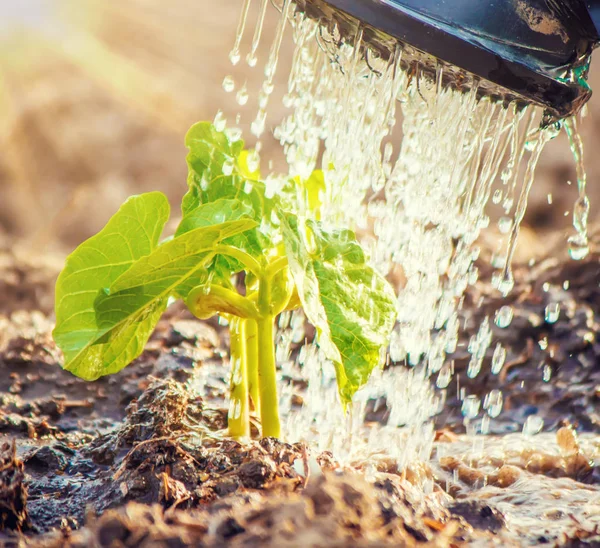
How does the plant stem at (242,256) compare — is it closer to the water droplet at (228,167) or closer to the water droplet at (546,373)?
the water droplet at (228,167)

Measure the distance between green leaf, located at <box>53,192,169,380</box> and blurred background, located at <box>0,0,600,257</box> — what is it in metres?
1.59

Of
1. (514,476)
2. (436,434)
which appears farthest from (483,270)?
(514,476)

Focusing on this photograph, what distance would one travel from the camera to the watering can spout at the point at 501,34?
0.71m

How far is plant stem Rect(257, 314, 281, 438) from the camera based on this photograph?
86cm

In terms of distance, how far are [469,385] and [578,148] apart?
0.77 meters

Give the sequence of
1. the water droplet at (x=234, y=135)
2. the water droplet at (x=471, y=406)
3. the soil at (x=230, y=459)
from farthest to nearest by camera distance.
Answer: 1. the water droplet at (x=471, y=406)
2. the water droplet at (x=234, y=135)
3. the soil at (x=230, y=459)

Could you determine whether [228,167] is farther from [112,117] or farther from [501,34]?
[112,117]

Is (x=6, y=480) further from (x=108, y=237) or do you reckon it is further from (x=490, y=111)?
(x=490, y=111)

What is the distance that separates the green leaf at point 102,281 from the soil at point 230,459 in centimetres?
13

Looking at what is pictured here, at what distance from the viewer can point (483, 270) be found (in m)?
1.96

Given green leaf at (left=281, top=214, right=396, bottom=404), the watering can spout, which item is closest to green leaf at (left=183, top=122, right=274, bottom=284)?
green leaf at (left=281, top=214, right=396, bottom=404)

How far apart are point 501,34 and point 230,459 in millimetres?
606

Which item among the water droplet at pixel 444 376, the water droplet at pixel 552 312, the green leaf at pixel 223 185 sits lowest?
the water droplet at pixel 444 376

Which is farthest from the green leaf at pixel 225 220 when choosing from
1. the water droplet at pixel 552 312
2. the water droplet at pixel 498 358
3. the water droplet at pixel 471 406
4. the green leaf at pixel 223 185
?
the water droplet at pixel 552 312
